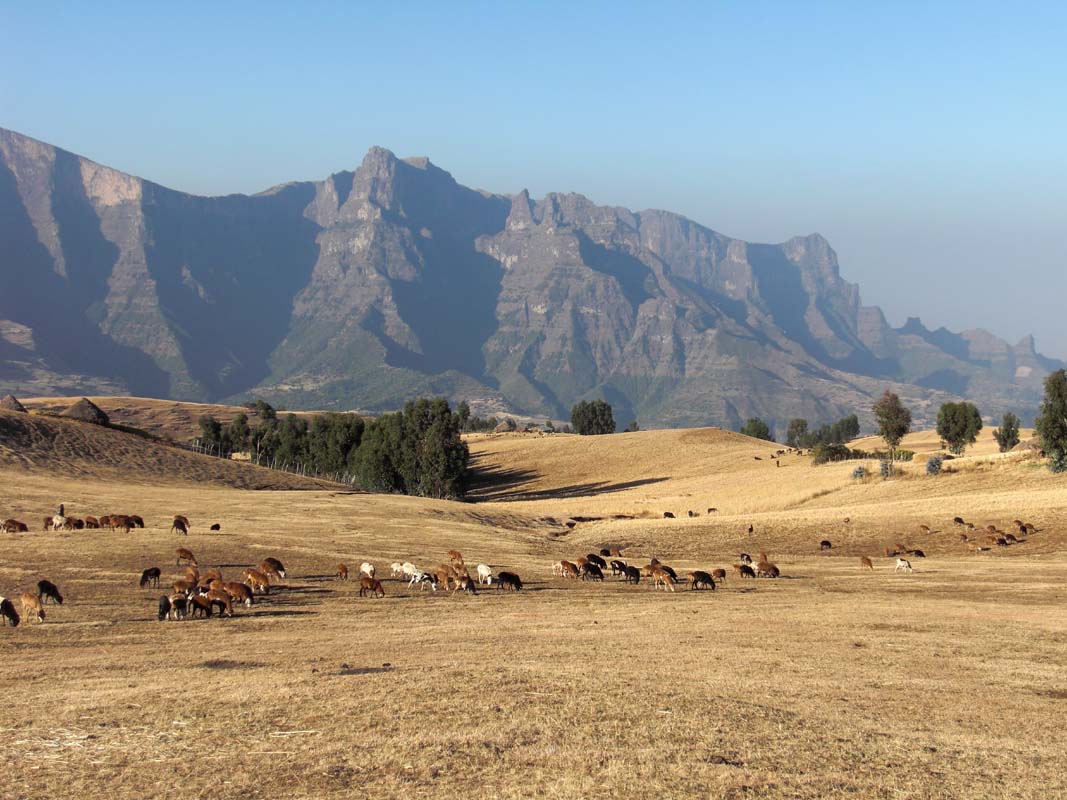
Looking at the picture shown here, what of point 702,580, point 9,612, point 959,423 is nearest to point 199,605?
point 9,612

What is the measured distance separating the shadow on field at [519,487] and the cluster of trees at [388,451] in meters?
6.77

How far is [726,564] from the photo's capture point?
45594 mm

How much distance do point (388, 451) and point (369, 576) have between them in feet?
290

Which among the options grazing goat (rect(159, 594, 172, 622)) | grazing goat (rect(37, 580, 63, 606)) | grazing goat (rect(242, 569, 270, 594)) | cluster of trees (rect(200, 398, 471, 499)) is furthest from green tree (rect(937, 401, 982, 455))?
grazing goat (rect(37, 580, 63, 606))

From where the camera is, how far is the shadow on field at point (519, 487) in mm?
116500

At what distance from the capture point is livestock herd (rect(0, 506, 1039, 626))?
2598 cm

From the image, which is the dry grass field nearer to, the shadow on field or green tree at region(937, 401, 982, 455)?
the shadow on field

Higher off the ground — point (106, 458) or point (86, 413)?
point (86, 413)

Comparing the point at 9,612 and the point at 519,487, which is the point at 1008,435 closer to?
the point at 519,487

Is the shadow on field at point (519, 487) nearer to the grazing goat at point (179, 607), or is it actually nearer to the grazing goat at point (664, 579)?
the grazing goat at point (664, 579)

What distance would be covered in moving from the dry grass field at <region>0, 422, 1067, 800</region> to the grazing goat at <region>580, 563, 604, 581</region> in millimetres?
1551

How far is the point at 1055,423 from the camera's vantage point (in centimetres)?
6962

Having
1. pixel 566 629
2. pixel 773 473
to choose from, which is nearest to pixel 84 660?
pixel 566 629

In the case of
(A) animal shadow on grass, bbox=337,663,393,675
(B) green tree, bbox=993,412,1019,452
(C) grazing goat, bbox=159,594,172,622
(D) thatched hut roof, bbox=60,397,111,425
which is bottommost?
(A) animal shadow on grass, bbox=337,663,393,675
